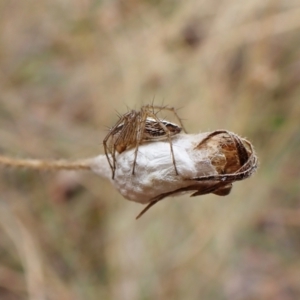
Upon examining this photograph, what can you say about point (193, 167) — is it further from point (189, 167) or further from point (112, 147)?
point (112, 147)

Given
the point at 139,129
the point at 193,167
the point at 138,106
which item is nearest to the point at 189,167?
the point at 193,167

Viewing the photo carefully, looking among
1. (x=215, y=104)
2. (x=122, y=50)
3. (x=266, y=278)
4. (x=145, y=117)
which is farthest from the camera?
(x=266, y=278)

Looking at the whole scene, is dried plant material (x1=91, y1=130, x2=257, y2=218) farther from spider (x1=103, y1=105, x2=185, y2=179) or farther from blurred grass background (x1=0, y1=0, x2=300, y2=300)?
blurred grass background (x1=0, y1=0, x2=300, y2=300)

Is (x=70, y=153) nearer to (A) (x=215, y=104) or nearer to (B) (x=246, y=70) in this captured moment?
(A) (x=215, y=104)

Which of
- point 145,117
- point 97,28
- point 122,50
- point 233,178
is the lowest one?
point 233,178

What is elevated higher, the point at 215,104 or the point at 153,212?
the point at 215,104

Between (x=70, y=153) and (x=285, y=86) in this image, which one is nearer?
Answer: (x=285, y=86)

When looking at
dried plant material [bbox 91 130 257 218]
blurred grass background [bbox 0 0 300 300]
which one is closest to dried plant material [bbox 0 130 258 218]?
dried plant material [bbox 91 130 257 218]

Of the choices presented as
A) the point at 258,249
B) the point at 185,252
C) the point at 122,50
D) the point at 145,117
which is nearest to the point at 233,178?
the point at 145,117
